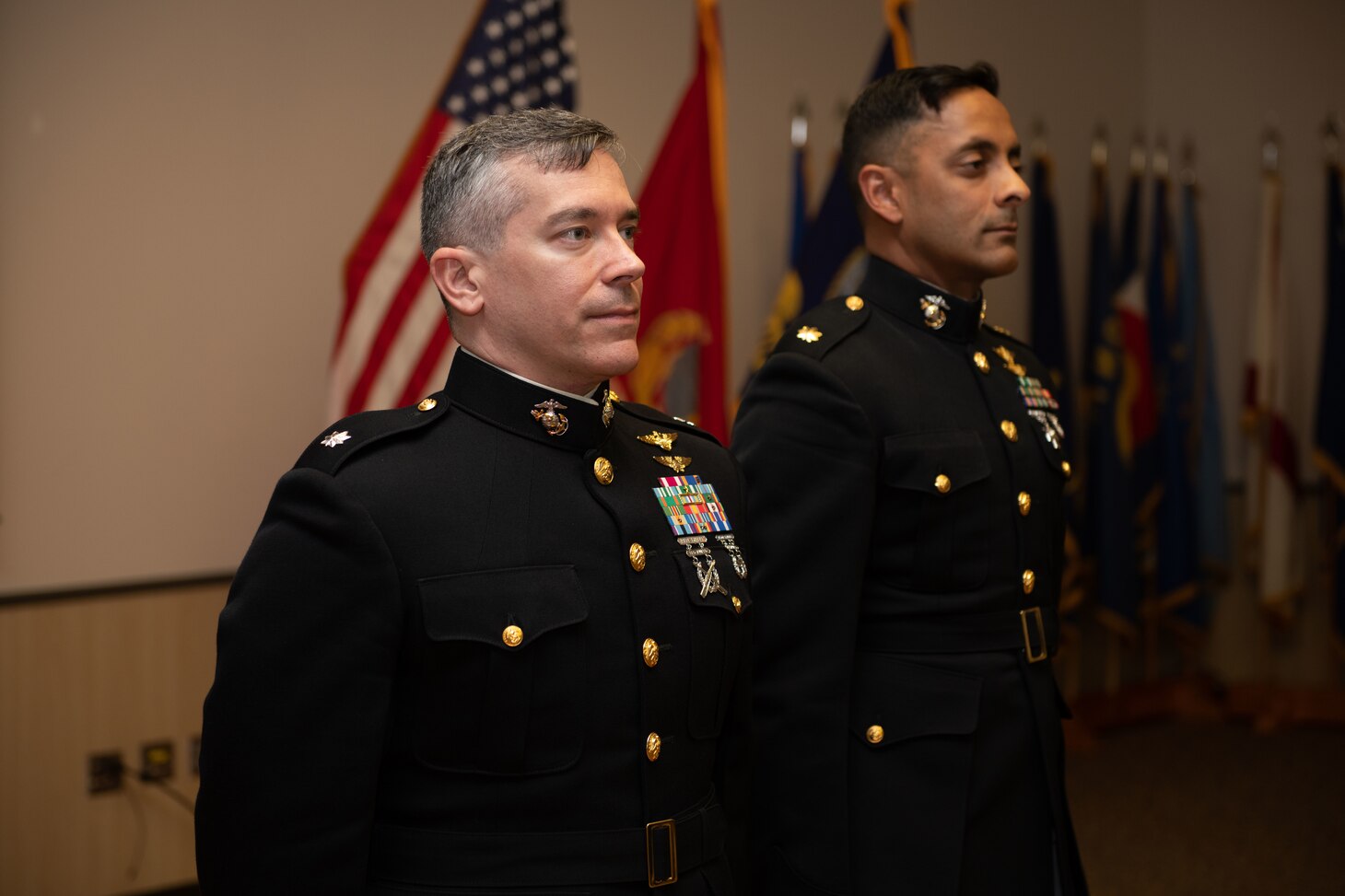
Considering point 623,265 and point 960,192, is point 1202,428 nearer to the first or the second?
point 960,192

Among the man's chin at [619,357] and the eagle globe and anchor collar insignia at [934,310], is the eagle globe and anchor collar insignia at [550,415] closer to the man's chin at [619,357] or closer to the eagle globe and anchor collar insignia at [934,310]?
the man's chin at [619,357]

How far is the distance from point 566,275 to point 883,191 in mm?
894

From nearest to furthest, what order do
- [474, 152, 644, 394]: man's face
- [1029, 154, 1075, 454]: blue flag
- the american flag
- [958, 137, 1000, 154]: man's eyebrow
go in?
[474, 152, 644, 394]: man's face
[958, 137, 1000, 154]: man's eyebrow
the american flag
[1029, 154, 1075, 454]: blue flag

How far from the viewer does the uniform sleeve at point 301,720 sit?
1177mm

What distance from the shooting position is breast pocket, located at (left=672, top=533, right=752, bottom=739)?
1353 mm

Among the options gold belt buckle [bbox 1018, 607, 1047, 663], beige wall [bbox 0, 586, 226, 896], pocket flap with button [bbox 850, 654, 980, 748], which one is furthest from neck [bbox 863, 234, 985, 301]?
beige wall [bbox 0, 586, 226, 896]

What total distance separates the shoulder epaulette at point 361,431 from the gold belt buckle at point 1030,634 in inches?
37.1

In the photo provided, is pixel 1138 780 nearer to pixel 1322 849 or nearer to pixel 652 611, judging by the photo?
pixel 1322 849

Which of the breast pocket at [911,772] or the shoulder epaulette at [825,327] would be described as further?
the shoulder epaulette at [825,327]

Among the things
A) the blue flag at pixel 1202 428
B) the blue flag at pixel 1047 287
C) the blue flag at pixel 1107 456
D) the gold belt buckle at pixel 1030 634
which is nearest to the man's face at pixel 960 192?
the gold belt buckle at pixel 1030 634

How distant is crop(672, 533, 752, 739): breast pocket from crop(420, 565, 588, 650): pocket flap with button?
14cm

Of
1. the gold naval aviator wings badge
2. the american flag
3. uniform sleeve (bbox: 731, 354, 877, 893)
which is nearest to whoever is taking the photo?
the gold naval aviator wings badge

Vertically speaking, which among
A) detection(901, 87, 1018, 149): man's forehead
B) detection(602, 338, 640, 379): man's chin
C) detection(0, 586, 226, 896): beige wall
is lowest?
detection(0, 586, 226, 896): beige wall

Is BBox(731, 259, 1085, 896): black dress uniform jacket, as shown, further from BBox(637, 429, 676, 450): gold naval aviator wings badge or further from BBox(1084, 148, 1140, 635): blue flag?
BBox(1084, 148, 1140, 635): blue flag
